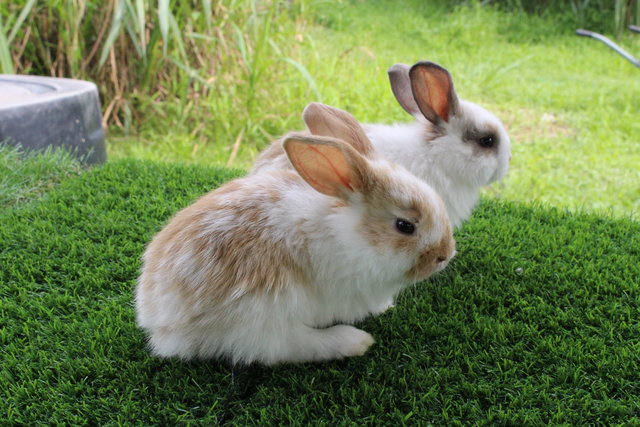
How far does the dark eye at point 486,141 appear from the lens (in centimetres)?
258

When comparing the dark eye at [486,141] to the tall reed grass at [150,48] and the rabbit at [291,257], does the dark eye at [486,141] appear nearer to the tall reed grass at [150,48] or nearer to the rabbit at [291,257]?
the rabbit at [291,257]

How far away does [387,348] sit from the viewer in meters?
2.01

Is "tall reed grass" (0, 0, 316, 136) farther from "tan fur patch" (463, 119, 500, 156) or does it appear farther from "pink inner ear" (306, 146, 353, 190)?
"pink inner ear" (306, 146, 353, 190)

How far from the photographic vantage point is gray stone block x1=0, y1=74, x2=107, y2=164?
327 cm

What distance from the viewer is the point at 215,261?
5.80ft

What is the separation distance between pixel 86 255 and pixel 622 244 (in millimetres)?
2370

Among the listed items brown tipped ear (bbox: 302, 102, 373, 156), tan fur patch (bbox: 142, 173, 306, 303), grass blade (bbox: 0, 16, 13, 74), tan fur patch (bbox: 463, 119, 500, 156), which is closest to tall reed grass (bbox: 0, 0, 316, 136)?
grass blade (bbox: 0, 16, 13, 74)

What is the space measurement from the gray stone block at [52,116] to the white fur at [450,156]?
1.95 metres

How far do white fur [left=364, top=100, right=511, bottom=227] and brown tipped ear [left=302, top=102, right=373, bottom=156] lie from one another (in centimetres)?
47

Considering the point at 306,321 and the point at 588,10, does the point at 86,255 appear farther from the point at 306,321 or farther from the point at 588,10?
the point at 588,10

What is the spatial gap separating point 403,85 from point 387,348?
1.30m

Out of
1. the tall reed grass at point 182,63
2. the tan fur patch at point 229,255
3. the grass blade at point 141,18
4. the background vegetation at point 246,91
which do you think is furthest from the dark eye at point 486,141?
the grass blade at point 141,18

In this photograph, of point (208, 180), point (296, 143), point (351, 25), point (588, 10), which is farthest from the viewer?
point (351, 25)

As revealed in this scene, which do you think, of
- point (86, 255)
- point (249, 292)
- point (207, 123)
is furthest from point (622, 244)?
point (207, 123)
